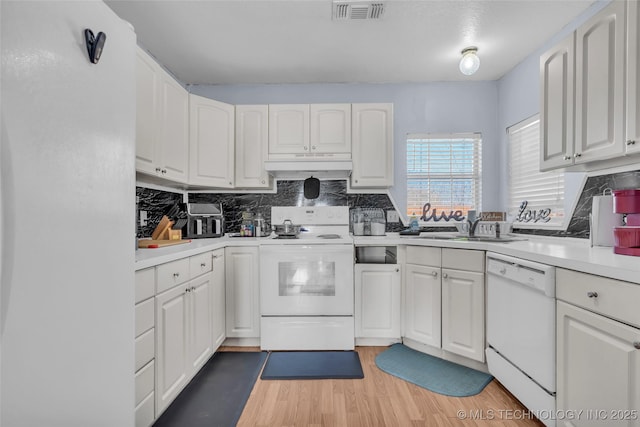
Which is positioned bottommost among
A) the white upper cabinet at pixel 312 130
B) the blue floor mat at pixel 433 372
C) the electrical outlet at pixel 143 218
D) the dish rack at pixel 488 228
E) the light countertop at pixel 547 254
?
the blue floor mat at pixel 433 372

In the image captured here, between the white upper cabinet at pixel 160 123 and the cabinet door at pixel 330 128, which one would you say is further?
the cabinet door at pixel 330 128

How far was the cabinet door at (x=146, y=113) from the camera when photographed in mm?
1804

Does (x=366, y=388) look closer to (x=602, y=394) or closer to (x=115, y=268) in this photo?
(x=602, y=394)

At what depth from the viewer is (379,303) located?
2.50 m

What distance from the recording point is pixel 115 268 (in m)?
0.94

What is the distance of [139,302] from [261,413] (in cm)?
96

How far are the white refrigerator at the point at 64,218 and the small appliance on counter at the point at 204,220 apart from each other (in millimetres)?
1746

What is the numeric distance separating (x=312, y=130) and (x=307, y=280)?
1.40 metres

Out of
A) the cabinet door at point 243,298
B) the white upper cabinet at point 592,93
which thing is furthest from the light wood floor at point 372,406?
the white upper cabinet at point 592,93

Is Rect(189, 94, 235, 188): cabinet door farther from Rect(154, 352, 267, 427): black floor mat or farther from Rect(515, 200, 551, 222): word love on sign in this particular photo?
Rect(515, 200, 551, 222): word love on sign

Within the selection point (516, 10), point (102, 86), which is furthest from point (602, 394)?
point (516, 10)

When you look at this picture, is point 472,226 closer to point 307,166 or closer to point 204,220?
point 307,166

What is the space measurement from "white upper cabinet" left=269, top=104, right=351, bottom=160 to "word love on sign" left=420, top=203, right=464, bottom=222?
1.03m

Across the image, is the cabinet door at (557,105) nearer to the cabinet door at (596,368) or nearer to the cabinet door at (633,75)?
the cabinet door at (633,75)
